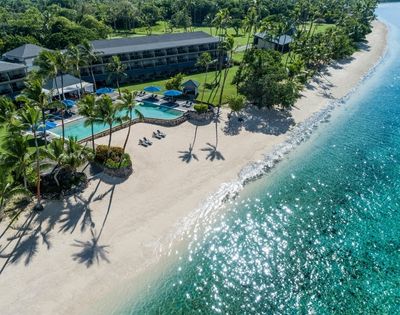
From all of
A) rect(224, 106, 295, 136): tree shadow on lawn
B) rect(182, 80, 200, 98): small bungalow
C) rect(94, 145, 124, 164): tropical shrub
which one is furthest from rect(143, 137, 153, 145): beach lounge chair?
rect(182, 80, 200, 98): small bungalow

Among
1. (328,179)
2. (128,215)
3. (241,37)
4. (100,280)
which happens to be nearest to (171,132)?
(128,215)

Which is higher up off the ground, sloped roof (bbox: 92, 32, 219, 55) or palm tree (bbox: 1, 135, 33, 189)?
palm tree (bbox: 1, 135, 33, 189)

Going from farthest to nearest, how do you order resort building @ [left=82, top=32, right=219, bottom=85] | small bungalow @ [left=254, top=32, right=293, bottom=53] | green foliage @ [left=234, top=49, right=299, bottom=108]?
small bungalow @ [left=254, top=32, right=293, bottom=53] < resort building @ [left=82, top=32, right=219, bottom=85] < green foliage @ [left=234, top=49, right=299, bottom=108]

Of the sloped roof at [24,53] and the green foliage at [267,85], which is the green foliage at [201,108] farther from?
the sloped roof at [24,53]

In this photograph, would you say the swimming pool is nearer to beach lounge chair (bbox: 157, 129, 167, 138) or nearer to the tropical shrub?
beach lounge chair (bbox: 157, 129, 167, 138)

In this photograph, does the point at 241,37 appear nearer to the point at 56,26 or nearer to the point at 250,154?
the point at 56,26

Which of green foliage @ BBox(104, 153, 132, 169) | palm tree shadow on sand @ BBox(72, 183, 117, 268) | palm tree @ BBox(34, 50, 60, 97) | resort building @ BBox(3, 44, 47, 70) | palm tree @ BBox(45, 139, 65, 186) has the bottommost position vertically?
palm tree shadow on sand @ BBox(72, 183, 117, 268)

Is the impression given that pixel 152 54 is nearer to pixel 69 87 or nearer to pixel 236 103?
pixel 69 87

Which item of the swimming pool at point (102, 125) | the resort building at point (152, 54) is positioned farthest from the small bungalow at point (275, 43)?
the swimming pool at point (102, 125)
